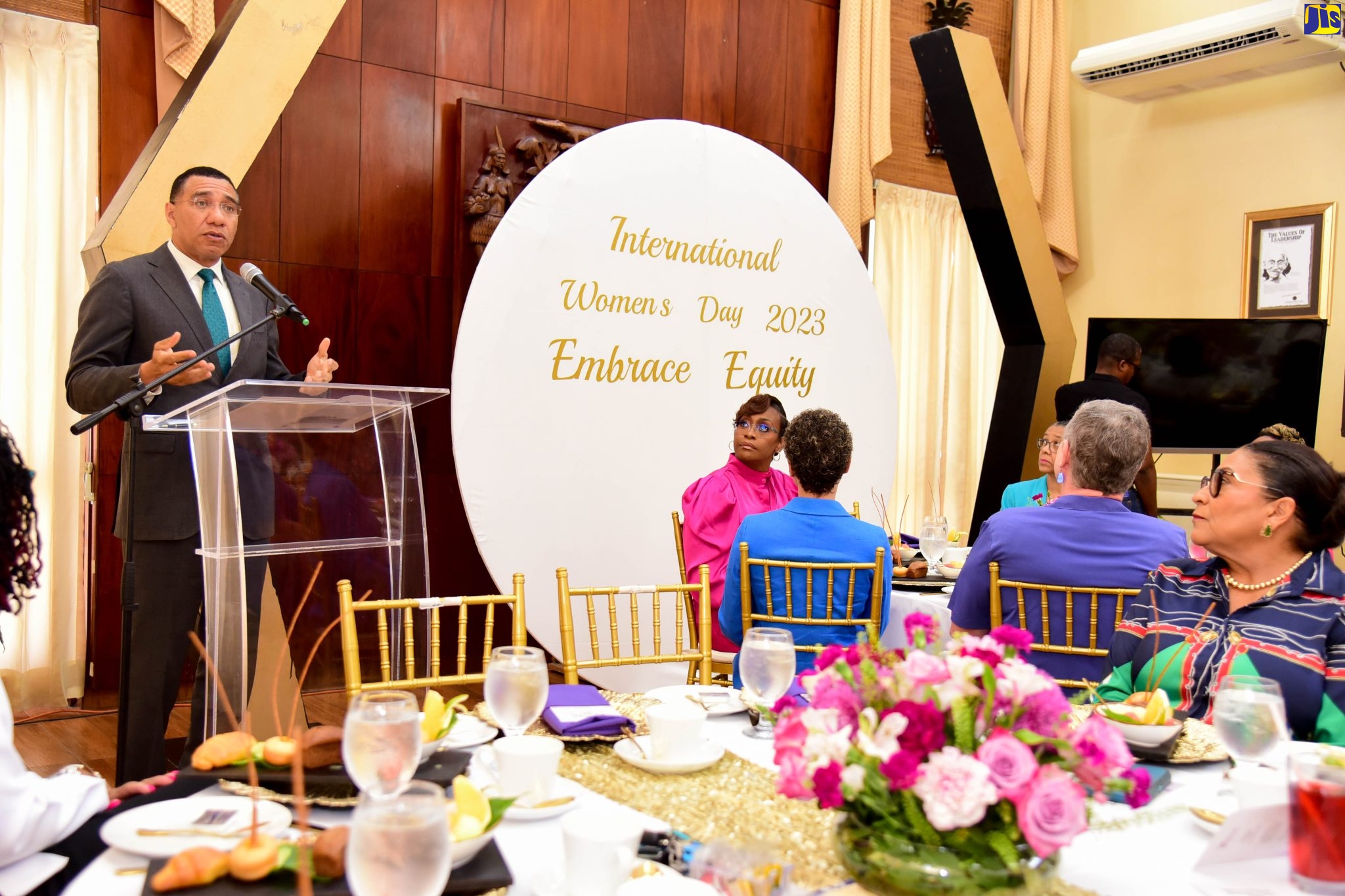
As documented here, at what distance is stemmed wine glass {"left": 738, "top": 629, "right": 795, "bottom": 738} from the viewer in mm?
1441

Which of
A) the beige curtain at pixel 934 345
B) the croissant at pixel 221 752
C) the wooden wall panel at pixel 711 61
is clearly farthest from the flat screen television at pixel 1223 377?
the croissant at pixel 221 752

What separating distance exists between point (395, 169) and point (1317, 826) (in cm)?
412

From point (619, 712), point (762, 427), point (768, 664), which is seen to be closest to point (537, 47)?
point (762, 427)

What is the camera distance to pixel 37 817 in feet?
3.53

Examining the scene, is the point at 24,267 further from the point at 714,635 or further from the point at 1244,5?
the point at 1244,5

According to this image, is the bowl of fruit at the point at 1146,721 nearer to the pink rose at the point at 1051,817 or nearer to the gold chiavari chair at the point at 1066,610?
the pink rose at the point at 1051,817

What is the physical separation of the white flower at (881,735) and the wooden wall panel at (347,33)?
400cm

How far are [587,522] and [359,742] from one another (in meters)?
2.62

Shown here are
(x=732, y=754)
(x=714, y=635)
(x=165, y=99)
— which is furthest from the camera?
(x=165, y=99)

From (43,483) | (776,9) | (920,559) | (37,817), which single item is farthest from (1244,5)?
(37,817)

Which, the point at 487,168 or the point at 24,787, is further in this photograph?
the point at 487,168

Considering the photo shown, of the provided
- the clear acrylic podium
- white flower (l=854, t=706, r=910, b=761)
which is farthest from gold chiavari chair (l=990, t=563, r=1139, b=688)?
white flower (l=854, t=706, r=910, b=761)

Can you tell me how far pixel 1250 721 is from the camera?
1.25 metres

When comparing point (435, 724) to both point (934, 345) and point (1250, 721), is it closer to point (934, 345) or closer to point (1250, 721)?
point (1250, 721)
